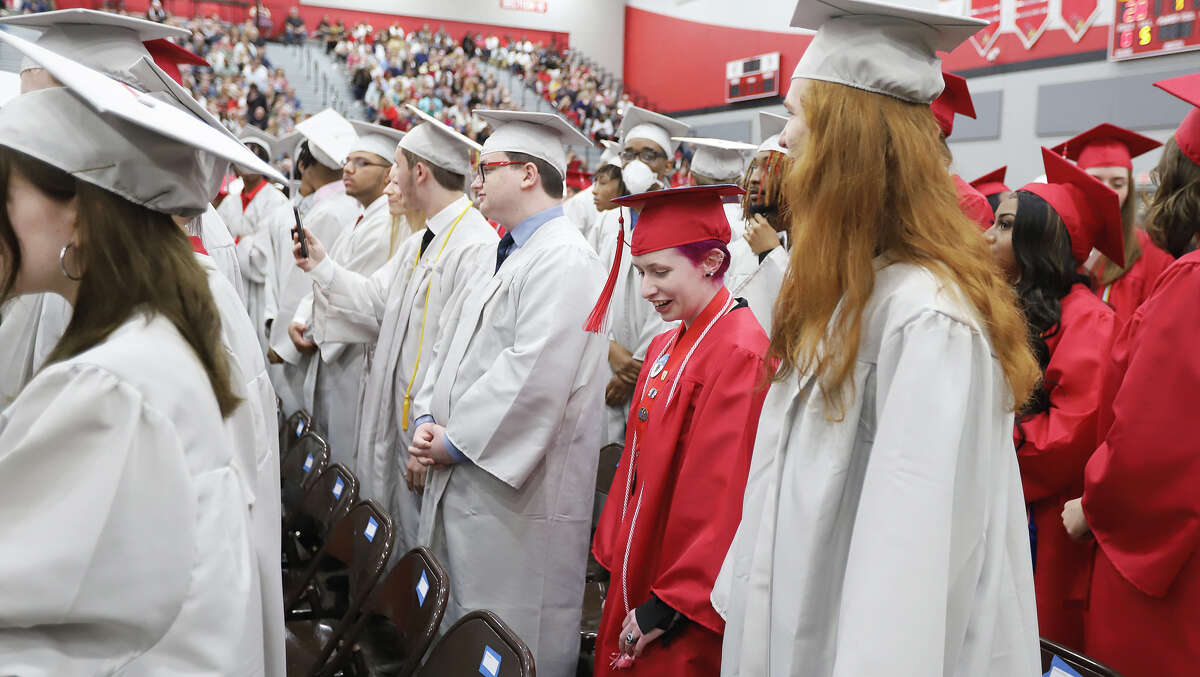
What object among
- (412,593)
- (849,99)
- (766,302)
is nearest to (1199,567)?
(766,302)

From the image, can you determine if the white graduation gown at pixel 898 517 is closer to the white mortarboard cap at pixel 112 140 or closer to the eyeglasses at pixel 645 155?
the white mortarboard cap at pixel 112 140

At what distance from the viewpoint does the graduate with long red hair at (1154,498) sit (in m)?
2.10

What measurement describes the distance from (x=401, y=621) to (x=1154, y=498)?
6.51 feet

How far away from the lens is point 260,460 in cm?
173

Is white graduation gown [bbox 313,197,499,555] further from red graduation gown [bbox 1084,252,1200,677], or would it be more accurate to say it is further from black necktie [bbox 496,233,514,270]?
red graduation gown [bbox 1084,252,1200,677]

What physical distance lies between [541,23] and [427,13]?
308 cm

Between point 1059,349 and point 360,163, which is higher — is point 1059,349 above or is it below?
below

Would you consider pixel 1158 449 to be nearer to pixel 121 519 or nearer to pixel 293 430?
pixel 121 519

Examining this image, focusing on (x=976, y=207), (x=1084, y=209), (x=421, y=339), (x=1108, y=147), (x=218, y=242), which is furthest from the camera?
(x=1108, y=147)

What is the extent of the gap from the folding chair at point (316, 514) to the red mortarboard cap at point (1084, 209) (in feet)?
8.60

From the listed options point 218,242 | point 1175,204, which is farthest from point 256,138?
point 1175,204

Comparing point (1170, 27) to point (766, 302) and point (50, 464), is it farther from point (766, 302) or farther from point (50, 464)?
point (50, 464)

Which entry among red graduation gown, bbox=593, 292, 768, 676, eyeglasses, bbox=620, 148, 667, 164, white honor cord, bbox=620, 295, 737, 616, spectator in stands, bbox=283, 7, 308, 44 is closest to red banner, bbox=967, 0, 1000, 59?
eyeglasses, bbox=620, 148, 667, 164

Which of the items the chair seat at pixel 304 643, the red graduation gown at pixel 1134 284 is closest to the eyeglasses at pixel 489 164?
the chair seat at pixel 304 643
